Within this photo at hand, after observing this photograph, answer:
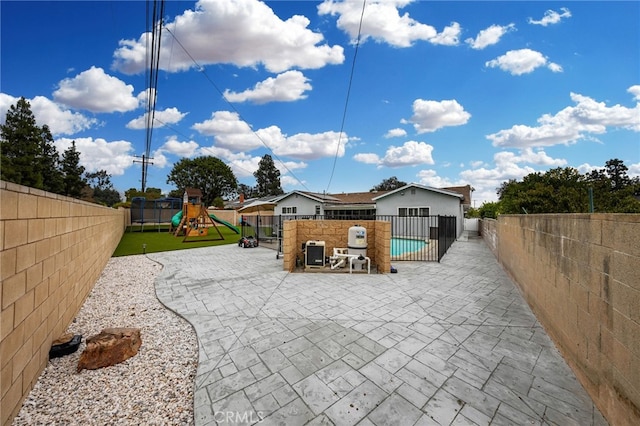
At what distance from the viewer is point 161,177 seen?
1726 inches

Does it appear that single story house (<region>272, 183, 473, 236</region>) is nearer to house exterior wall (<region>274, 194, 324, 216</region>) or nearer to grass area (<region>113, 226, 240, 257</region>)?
house exterior wall (<region>274, 194, 324, 216</region>)

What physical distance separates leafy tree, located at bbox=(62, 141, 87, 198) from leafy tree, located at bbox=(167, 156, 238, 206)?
16.2m

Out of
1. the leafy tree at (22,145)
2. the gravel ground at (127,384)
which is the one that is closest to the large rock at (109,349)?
the gravel ground at (127,384)

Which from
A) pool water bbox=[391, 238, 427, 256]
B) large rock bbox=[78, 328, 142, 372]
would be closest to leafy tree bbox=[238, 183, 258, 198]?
pool water bbox=[391, 238, 427, 256]

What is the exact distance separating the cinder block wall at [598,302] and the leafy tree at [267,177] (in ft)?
180

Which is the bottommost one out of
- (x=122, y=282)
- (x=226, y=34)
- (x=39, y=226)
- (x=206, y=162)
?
(x=122, y=282)

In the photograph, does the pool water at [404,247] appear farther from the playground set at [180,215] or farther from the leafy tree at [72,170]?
the leafy tree at [72,170]

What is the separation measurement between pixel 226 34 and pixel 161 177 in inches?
1751

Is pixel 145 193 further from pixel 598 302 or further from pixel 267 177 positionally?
pixel 598 302

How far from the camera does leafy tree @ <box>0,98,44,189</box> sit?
57.1 feet

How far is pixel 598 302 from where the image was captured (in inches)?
85.4

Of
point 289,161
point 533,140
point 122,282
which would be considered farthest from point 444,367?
point 289,161

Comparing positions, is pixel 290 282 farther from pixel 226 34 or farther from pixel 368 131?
pixel 368 131

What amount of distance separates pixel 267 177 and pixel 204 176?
14895 millimetres
